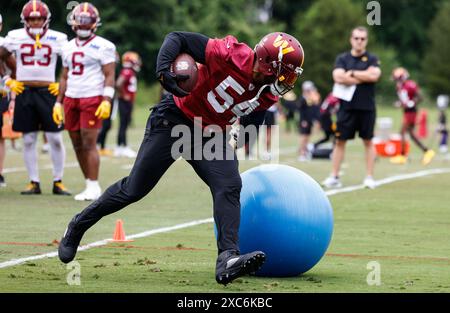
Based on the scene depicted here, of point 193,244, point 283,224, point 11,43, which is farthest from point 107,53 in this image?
point 283,224

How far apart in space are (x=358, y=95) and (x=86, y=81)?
471 cm

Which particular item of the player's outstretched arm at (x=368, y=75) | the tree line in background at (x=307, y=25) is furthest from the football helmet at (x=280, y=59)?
the tree line in background at (x=307, y=25)

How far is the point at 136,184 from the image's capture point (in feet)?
28.8

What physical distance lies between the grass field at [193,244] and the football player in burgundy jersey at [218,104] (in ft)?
2.01

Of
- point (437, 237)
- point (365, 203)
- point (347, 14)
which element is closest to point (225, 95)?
point (437, 237)

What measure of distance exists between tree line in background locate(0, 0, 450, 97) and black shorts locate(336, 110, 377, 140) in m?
18.8

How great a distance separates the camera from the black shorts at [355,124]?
55.8 feet

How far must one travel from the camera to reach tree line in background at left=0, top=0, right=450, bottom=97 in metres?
58.6

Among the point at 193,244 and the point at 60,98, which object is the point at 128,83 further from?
the point at 193,244

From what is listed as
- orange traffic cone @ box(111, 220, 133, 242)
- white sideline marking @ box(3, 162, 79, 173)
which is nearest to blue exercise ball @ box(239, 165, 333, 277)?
orange traffic cone @ box(111, 220, 133, 242)

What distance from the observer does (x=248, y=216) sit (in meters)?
8.88

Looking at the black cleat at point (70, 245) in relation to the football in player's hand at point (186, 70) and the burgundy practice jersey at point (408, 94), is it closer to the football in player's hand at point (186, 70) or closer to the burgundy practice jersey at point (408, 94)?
the football in player's hand at point (186, 70)
